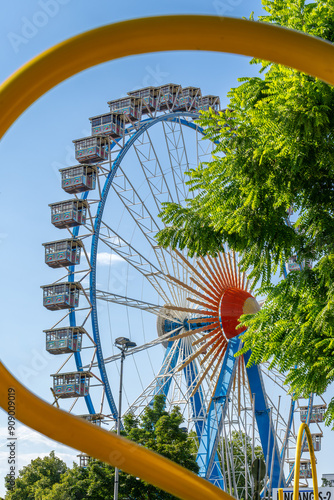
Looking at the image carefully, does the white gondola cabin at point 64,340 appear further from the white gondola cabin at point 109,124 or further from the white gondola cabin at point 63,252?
the white gondola cabin at point 109,124

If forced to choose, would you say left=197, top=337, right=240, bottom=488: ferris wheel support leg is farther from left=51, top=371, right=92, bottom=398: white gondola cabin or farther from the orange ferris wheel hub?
left=51, top=371, right=92, bottom=398: white gondola cabin

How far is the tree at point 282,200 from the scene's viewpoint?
7672 millimetres

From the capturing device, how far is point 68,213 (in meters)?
25.4

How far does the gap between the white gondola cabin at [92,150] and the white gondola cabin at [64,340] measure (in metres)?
6.71

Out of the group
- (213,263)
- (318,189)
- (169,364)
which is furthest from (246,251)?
(169,364)

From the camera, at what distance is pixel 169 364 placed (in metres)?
24.6

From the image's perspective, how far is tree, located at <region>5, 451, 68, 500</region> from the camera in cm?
3903

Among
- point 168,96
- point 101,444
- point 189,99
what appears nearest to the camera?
point 101,444

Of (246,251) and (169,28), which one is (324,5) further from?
(169,28)

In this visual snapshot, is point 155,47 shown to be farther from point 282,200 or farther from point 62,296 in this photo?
point 62,296

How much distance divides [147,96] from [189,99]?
2584 millimetres

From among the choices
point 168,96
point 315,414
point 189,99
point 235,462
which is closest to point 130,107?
point 168,96

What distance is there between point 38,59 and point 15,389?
1.46m

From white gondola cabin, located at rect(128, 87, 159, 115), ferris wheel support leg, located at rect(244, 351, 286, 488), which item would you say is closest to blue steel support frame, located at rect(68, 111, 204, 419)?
white gondola cabin, located at rect(128, 87, 159, 115)
